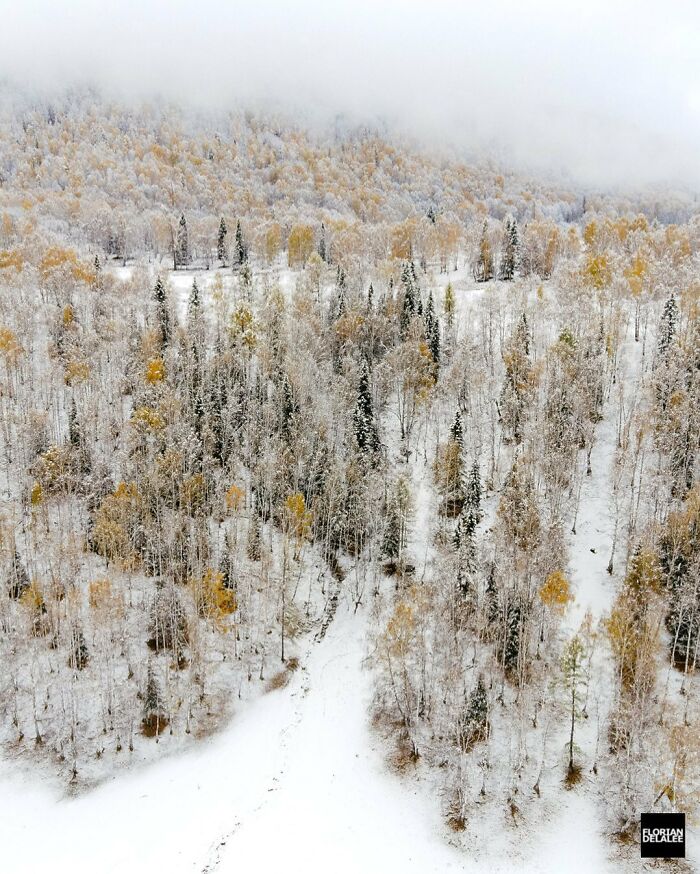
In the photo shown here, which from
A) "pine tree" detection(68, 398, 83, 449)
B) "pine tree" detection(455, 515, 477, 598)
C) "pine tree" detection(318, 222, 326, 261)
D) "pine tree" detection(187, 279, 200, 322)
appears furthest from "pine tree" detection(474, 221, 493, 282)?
"pine tree" detection(68, 398, 83, 449)

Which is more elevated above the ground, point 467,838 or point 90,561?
point 90,561

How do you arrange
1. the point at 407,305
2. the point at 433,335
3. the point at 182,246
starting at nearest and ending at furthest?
the point at 433,335, the point at 407,305, the point at 182,246

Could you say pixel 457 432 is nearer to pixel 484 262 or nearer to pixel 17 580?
pixel 17 580

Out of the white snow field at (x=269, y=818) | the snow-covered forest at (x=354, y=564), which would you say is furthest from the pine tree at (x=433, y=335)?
the white snow field at (x=269, y=818)

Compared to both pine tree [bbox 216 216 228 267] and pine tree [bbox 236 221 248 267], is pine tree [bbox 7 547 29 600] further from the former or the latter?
pine tree [bbox 216 216 228 267]

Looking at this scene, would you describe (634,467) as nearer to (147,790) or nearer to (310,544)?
(310,544)

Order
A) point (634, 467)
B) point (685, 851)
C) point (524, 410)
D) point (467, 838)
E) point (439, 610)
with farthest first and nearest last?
point (524, 410) → point (634, 467) → point (439, 610) → point (467, 838) → point (685, 851)

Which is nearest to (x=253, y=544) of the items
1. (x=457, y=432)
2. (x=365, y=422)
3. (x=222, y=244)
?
(x=365, y=422)

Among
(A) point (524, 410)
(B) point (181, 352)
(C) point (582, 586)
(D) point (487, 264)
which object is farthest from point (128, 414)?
(D) point (487, 264)
